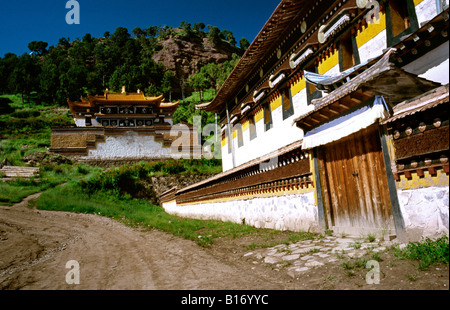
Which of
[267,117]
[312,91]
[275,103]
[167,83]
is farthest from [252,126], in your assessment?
[167,83]

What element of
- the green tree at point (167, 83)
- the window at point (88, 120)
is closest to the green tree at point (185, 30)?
the green tree at point (167, 83)

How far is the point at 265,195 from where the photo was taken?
8.88m

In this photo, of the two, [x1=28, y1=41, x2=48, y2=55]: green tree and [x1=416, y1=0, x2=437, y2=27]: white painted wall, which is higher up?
[x1=28, y1=41, x2=48, y2=55]: green tree

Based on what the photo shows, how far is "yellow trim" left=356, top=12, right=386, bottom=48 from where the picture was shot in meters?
6.35

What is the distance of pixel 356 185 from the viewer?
593cm

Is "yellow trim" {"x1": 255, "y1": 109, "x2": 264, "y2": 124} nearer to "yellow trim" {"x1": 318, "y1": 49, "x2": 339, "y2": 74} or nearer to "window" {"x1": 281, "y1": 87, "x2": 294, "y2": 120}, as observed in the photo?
"window" {"x1": 281, "y1": 87, "x2": 294, "y2": 120}

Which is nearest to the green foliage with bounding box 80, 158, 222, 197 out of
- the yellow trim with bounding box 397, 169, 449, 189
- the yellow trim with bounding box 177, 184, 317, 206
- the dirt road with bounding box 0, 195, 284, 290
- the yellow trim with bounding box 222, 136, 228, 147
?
the yellow trim with bounding box 222, 136, 228, 147

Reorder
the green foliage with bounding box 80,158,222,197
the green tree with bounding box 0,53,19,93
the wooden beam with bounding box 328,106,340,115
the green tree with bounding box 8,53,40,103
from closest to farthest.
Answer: the wooden beam with bounding box 328,106,340,115
the green foliage with bounding box 80,158,222,197
the green tree with bounding box 8,53,40,103
the green tree with bounding box 0,53,19,93

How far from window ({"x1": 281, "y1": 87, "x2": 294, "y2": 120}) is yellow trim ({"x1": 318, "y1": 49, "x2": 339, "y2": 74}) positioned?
194cm

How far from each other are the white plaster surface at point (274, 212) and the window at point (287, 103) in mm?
3590

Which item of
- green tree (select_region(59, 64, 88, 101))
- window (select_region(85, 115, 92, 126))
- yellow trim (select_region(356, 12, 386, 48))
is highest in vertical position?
green tree (select_region(59, 64, 88, 101))

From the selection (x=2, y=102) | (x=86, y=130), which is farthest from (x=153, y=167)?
(x=2, y=102)

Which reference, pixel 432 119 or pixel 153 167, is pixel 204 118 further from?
pixel 432 119

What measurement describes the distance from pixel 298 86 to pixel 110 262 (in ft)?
26.7
